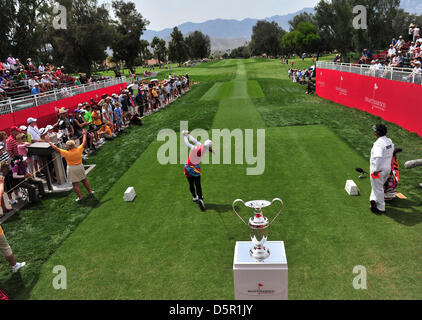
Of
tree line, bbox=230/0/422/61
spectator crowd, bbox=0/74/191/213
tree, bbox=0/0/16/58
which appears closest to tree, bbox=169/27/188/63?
tree line, bbox=230/0/422/61

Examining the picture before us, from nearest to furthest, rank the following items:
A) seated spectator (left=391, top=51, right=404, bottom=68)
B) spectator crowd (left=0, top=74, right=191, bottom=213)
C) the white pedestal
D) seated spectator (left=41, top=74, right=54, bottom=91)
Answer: the white pedestal → spectator crowd (left=0, top=74, right=191, bottom=213) → seated spectator (left=391, top=51, right=404, bottom=68) → seated spectator (left=41, top=74, right=54, bottom=91)

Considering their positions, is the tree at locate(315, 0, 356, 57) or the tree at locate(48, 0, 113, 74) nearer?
the tree at locate(48, 0, 113, 74)

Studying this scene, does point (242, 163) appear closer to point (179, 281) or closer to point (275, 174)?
point (275, 174)

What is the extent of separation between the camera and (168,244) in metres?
7.06

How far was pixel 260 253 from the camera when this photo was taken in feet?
14.4

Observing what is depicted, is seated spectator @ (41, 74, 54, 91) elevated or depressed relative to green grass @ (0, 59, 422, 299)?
elevated

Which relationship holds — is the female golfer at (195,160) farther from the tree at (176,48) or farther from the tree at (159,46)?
the tree at (159,46)

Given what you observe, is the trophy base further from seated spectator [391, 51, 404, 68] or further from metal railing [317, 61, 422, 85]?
seated spectator [391, 51, 404, 68]

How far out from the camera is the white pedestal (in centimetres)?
423

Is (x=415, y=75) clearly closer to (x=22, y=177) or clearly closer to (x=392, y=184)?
(x=392, y=184)

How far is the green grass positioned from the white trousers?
0.34m

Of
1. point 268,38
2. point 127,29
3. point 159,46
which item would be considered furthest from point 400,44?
point 268,38

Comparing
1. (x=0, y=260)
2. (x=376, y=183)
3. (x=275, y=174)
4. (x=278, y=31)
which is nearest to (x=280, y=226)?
(x=376, y=183)

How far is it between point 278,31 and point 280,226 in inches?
5883
